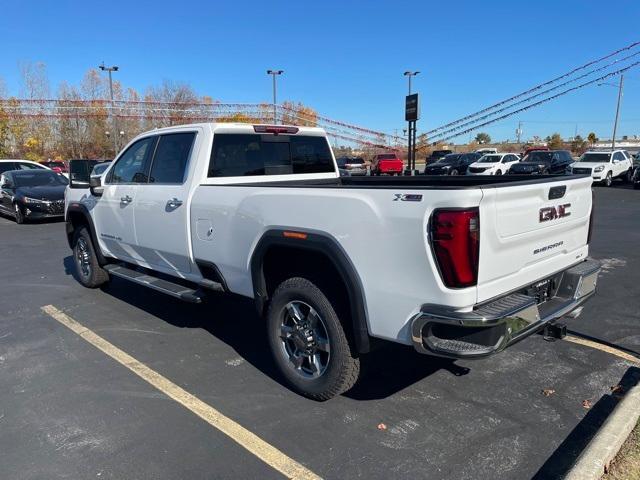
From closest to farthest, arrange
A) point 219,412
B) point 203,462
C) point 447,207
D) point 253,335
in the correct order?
1. point 447,207
2. point 203,462
3. point 219,412
4. point 253,335

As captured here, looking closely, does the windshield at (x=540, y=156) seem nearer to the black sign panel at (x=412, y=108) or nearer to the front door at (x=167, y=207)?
the black sign panel at (x=412, y=108)

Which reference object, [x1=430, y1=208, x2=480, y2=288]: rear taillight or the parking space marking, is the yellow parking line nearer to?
[x1=430, y1=208, x2=480, y2=288]: rear taillight

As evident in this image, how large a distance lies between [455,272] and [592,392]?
1864mm

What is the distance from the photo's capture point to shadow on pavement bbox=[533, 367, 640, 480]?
2.77 meters

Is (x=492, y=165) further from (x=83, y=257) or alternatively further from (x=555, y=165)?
(x=83, y=257)

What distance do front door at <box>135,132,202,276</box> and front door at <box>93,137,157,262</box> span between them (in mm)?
176

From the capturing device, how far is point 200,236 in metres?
4.34

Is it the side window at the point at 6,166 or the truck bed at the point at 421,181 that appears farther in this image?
the side window at the point at 6,166

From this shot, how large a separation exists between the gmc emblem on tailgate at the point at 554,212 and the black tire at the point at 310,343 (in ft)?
4.90

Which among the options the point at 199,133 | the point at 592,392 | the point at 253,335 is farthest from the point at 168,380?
the point at 592,392

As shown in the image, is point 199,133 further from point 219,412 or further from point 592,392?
point 592,392

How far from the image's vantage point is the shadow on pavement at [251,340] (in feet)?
12.8

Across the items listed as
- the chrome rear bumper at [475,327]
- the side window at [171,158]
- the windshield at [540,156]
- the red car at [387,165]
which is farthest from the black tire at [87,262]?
the windshield at [540,156]

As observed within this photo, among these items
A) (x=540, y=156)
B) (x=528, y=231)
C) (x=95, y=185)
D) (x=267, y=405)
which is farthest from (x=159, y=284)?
(x=540, y=156)
